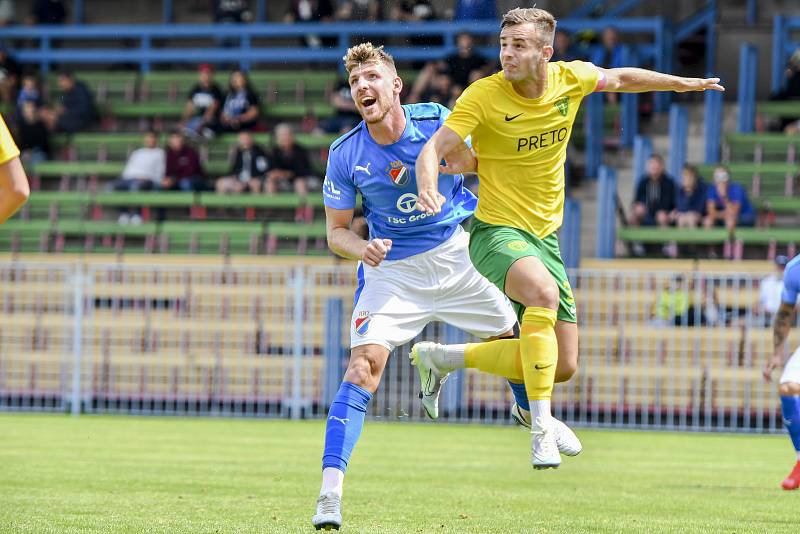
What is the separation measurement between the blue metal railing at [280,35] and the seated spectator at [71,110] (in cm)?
106

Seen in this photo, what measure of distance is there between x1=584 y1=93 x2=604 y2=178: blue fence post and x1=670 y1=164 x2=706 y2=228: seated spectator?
2.27 meters

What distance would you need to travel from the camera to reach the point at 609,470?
12.4 metres

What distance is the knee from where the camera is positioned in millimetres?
10812

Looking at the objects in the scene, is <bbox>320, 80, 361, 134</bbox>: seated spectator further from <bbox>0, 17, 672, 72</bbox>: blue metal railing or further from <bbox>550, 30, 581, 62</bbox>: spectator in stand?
<bbox>550, 30, 581, 62</bbox>: spectator in stand

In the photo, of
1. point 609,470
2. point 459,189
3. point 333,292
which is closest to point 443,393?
point 333,292

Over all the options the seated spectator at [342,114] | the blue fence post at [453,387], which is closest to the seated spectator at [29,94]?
the seated spectator at [342,114]

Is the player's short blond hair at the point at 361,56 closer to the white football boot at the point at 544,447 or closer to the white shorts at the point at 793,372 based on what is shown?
the white football boot at the point at 544,447

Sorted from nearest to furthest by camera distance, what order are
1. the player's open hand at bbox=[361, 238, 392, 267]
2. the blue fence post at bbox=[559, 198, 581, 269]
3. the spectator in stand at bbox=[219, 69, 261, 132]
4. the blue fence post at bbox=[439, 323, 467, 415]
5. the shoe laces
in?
the shoe laces
the player's open hand at bbox=[361, 238, 392, 267]
the blue fence post at bbox=[439, 323, 467, 415]
the blue fence post at bbox=[559, 198, 581, 269]
the spectator in stand at bbox=[219, 69, 261, 132]

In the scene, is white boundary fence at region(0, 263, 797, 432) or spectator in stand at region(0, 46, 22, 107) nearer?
white boundary fence at region(0, 263, 797, 432)

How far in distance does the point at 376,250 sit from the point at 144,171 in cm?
1497

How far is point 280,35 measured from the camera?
23953 mm

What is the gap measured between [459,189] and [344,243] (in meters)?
1.11

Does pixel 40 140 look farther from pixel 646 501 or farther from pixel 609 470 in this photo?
pixel 646 501

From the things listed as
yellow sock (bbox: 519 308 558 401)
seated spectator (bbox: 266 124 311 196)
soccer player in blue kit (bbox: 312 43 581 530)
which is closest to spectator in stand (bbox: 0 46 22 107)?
seated spectator (bbox: 266 124 311 196)
